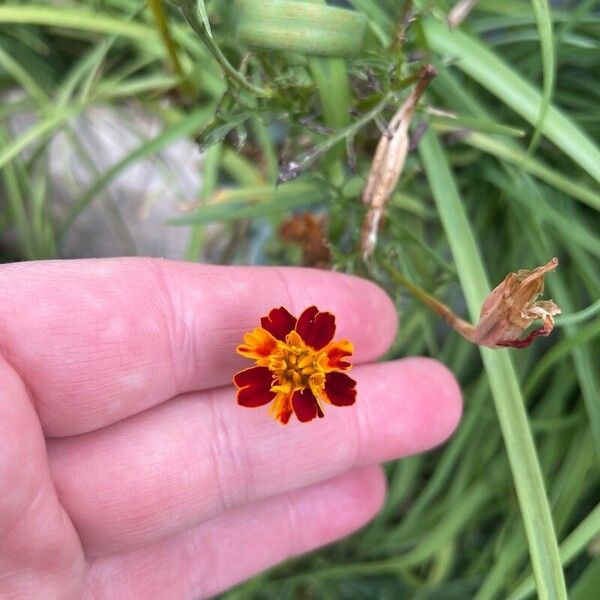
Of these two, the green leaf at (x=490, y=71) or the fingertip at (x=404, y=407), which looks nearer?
the green leaf at (x=490, y=71)

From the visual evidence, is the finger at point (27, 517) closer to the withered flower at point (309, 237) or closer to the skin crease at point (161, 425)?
the skin crease at point (161, 425)

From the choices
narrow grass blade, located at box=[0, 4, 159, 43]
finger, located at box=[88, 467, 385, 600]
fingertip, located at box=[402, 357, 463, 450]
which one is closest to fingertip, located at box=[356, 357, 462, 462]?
fingertip, located at box=[402, 357, 463, 450]

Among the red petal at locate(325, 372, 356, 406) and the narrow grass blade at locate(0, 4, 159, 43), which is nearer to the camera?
the red petal at locate(325, 372, 356, 406)

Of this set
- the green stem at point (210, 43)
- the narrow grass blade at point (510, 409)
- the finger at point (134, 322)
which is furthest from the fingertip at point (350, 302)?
the green stem at point (210, 43)

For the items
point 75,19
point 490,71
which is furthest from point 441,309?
point 75,19

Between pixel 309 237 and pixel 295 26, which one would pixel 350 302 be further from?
pixel 295 26

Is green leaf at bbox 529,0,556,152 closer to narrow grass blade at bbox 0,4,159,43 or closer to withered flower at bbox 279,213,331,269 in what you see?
withered flower at bbox 279,213,331,269

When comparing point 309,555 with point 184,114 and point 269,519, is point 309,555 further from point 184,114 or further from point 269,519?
point 184,114
